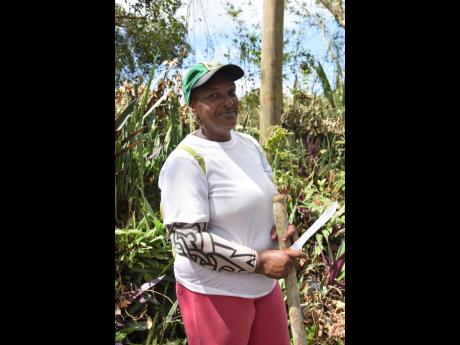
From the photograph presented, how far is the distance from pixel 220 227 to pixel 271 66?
1.23 m

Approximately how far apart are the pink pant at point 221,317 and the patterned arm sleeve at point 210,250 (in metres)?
0.14

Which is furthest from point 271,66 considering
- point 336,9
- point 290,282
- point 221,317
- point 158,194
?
point 221,317

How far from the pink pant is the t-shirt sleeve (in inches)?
11.5

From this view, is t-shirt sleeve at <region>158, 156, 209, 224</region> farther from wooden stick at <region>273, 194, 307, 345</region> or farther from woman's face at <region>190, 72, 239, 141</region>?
wooden stick at <region>273, 194, 307, 345</region>

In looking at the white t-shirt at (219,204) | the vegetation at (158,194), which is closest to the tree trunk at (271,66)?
the vegetation at (158,194)

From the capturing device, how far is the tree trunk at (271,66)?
2.26 meters

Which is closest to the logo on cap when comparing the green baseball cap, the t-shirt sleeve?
the green baseball cap

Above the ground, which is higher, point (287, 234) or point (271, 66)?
point (271, 66)

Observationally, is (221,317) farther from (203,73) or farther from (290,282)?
(203,73)

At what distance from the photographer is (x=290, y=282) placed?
1.57 meters

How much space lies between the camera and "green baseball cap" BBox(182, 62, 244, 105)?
1472mm
